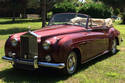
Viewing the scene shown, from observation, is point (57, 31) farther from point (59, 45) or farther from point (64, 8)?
point (64, 8)

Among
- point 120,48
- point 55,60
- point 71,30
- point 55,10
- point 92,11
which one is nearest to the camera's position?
point 55,60

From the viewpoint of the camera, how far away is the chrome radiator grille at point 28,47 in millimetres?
4982

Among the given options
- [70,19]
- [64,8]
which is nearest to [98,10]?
[64,8]

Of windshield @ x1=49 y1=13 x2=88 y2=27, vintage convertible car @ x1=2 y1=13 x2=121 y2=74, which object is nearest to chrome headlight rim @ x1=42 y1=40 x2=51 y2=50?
vintage convertible car @ x1=2 y1=13 x2=121 y2=74

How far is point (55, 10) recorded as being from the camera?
114 feet

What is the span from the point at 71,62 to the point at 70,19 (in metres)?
1.74

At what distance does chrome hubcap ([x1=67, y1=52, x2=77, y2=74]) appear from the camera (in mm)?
5173

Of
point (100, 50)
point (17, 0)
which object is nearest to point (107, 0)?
point (100, 50)

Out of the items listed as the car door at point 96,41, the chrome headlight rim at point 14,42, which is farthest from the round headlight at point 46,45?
the car door at point 96,41

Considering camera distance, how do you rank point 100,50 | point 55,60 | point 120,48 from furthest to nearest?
point 120,48 < point 100,50 < point 55,60

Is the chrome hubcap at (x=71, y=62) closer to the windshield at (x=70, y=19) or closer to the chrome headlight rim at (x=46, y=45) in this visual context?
the chrome headlight rim at (x=46, y=45)

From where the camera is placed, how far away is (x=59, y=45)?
479 cm

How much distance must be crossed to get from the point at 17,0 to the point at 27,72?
79.2ft

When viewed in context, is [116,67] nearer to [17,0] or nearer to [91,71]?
[91,71]
